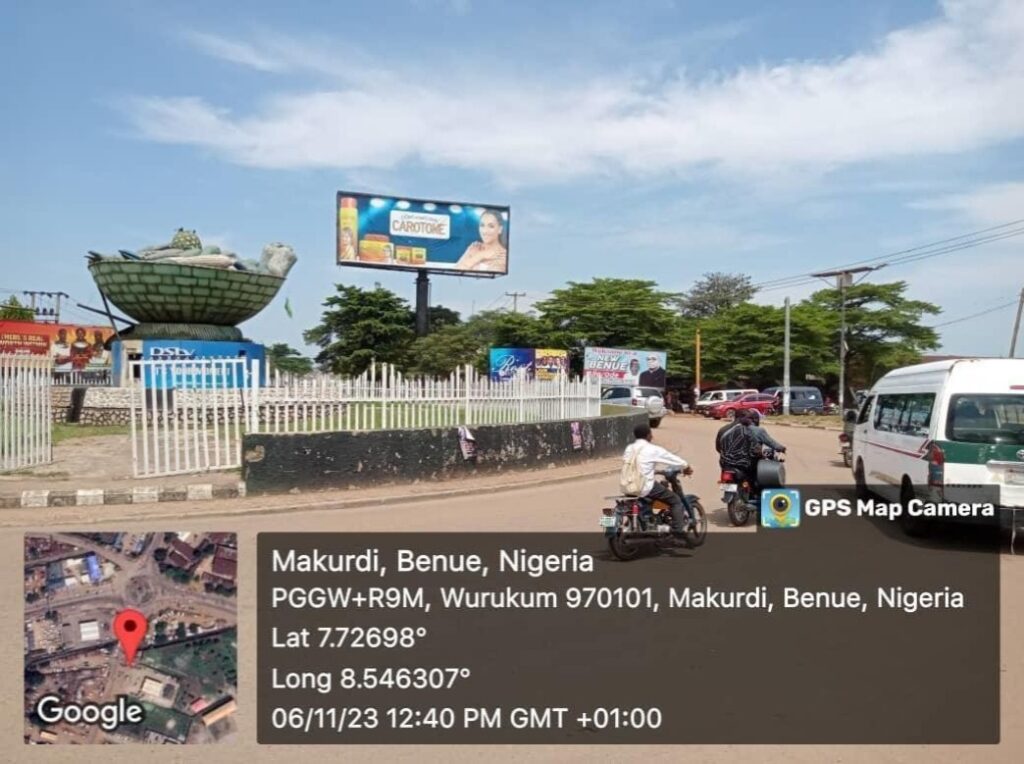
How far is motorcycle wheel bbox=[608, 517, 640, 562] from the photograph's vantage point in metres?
7.80

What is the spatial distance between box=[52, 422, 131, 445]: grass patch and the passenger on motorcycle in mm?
13880

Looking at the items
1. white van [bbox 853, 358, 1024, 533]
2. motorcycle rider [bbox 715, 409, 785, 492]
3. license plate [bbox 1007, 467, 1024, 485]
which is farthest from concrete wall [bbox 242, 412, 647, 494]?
license plate [bbox 1007, 467, 1024, 485]

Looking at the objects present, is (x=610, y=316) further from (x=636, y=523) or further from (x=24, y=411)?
(x=636, y=523)

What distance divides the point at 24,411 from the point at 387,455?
570 cm

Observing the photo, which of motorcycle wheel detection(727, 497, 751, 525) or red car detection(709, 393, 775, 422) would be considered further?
red car detection(709, 393, 775, 422)

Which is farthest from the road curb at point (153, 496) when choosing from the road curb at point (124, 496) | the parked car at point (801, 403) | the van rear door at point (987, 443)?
the parked car at point (801, 403)

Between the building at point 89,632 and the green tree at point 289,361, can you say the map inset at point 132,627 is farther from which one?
the green tree at point 289,361

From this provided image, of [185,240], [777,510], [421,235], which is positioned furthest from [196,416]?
[421,235]

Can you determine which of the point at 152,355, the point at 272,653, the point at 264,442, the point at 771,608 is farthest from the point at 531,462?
the point at 152,355

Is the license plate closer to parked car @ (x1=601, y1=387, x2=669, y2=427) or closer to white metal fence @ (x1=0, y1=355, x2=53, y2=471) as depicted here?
white metal fence @ (x1=0, y1=355, x2=53, y2=471)

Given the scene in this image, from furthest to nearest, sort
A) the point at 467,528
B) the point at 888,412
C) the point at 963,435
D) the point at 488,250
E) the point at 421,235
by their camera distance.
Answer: the point at 488,250
the point at 421,235
the point at 888,412
the point at 467,528
the point at 963,435

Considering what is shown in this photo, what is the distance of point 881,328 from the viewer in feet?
173

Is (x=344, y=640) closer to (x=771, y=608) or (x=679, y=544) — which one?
(x=771, y=608)

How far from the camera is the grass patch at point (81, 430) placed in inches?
747
